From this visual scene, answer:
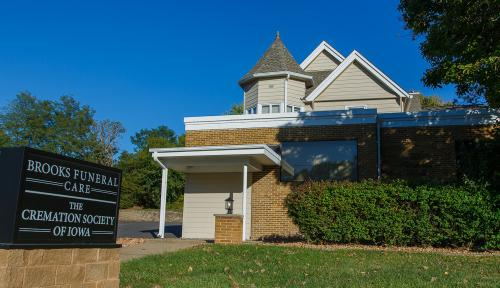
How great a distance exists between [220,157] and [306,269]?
771 centimetres

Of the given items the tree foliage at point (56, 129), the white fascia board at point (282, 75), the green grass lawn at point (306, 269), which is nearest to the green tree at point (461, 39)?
the green grass lawn at point (306, 269)

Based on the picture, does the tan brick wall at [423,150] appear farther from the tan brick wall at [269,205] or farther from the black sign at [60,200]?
the black sign at [60,200]

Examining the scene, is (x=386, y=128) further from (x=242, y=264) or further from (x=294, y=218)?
(x=242, y=264)

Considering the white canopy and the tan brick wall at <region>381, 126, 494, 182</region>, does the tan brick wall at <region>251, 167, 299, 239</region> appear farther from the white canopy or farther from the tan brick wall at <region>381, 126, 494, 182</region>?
the tan brick wall at <region>381, 126, 494, 182</region>

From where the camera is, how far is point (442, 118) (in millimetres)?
15953

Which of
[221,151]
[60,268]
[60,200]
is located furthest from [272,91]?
[60,268]

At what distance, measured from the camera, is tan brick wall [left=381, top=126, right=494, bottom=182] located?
617 inches

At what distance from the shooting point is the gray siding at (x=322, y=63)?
82.6 ft

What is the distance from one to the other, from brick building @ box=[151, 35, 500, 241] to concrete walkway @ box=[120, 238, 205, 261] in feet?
4.20

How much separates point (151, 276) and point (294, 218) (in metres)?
6.20

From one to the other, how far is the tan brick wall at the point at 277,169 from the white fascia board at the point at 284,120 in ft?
0.55

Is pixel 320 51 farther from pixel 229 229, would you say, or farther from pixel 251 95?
pixel 229 229

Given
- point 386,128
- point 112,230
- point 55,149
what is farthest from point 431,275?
point 55,149

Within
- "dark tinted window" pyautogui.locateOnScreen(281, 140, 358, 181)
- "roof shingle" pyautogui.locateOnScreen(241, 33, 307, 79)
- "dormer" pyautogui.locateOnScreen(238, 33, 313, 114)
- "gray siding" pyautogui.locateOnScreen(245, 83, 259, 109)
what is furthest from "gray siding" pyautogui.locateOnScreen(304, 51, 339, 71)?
"dark tinted window" pyautogui.locateOnScreen(281, 140, 358, 181)
